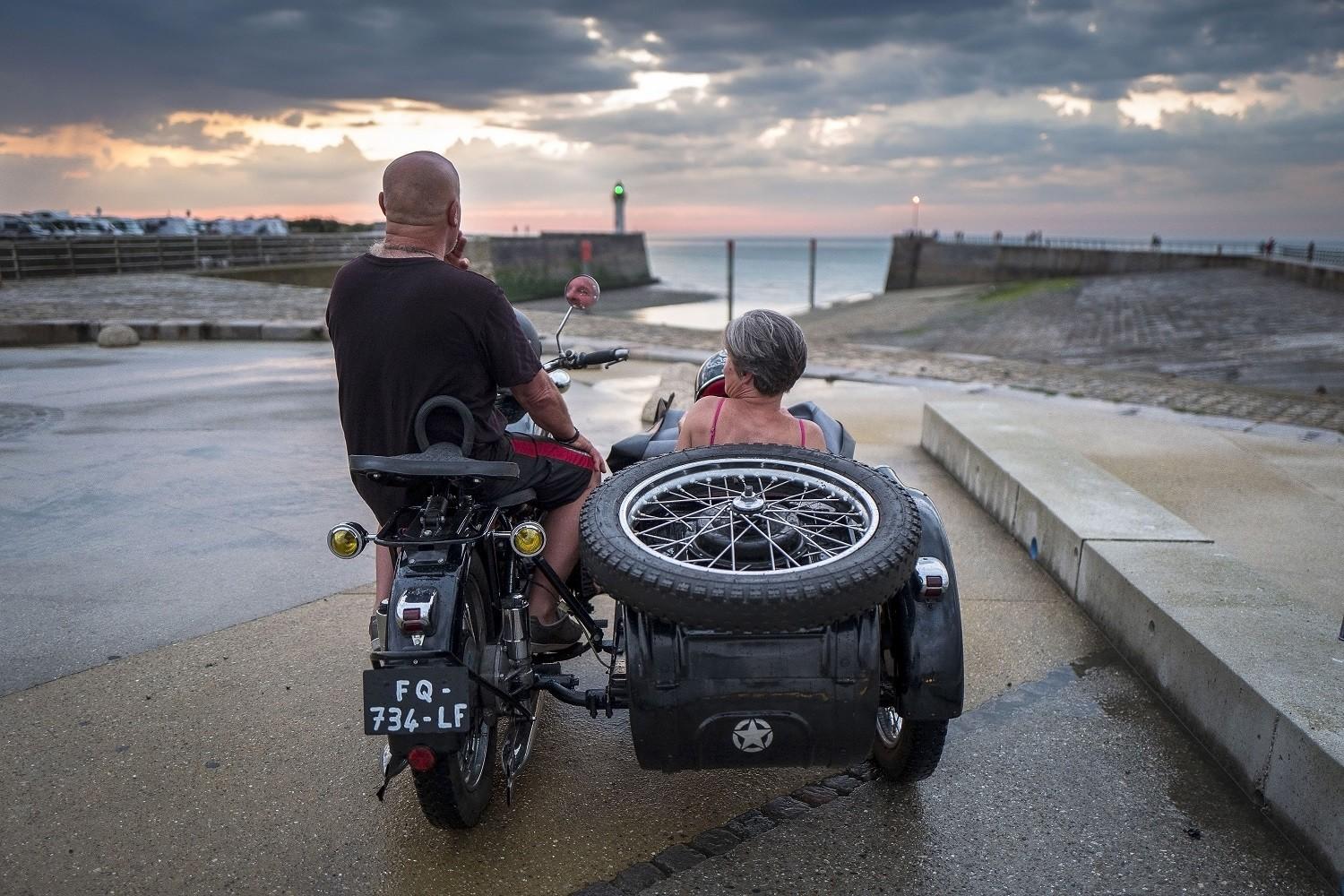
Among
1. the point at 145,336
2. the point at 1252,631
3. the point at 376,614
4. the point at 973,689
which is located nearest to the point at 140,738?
the point at 376,614

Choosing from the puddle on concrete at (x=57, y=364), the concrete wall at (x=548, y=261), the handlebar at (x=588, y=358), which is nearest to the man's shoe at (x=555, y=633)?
the handlebar at (x=588, y=358)

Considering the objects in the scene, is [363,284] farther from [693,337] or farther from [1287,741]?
[693,337]

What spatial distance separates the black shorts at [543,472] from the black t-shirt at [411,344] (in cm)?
20

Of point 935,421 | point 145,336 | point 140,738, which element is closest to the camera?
point 140,738

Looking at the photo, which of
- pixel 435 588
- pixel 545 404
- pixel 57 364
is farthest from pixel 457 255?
pixel 57 364

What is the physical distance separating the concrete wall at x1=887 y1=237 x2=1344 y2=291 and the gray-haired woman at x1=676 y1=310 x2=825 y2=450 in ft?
104

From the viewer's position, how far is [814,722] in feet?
7.59

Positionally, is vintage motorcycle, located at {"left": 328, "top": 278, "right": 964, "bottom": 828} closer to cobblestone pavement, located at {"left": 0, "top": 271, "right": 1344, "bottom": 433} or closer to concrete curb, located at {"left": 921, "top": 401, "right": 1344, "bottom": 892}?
concrete curb, located at {"left": 921, "top": 401, "right": 1344, "bottom": 892}

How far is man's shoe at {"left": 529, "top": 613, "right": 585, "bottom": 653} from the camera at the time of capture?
10.2 feet

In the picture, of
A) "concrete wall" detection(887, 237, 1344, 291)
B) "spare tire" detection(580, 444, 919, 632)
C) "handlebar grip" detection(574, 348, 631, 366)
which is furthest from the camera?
"concrete wall" detection(887, 237, 1344, 291)

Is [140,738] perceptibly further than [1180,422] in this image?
No

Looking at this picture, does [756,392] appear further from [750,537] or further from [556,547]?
[556,547]

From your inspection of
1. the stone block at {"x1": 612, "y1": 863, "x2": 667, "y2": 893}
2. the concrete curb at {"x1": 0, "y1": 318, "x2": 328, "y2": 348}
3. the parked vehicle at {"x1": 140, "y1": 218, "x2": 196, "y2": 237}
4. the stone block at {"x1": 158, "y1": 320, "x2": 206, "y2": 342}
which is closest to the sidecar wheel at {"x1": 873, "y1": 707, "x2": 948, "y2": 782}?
the stone block at {"x1": 612, "y1": 863, "x2": 667, "y2": 893}

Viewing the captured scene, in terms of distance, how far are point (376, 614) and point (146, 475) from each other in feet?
15.5
